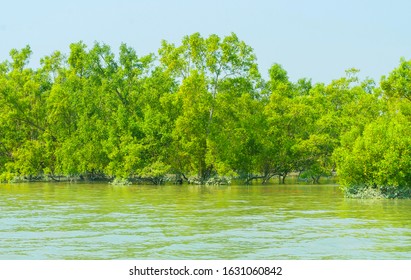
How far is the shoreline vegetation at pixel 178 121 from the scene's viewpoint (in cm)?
6269

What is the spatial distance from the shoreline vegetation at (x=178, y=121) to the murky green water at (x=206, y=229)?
2276cm

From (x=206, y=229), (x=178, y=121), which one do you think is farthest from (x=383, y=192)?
(x=178, y=121)

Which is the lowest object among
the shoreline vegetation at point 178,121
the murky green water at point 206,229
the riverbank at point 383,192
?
the murky green water at point 206,229

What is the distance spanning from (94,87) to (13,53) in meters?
15.6

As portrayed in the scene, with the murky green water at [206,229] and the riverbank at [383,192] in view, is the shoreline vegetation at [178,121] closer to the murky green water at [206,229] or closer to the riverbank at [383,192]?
the riverbank at [383,192]

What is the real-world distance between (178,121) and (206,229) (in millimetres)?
38011

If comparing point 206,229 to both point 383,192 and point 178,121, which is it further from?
point 178,121

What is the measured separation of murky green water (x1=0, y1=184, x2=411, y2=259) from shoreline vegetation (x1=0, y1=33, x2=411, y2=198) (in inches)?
896

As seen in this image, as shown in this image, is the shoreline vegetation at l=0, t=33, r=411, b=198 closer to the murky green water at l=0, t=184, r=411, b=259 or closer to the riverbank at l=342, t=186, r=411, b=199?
the riverbank at l=342, t=186, r=411, b=199

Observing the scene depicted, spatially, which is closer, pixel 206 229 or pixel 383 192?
pixel 206 229

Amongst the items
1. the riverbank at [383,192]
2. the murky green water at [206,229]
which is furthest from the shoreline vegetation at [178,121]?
the murky green water at [206,229]

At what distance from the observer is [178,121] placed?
62.9 m

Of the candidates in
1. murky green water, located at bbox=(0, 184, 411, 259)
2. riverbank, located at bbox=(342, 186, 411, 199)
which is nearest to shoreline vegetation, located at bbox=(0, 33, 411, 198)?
riverbank, located at bbox=(342, 186, 411, 199)

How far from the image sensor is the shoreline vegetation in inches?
2468
